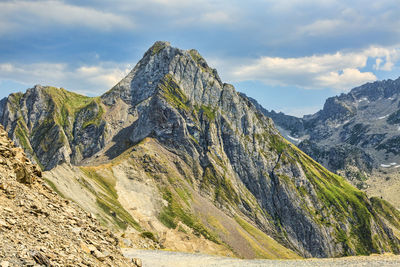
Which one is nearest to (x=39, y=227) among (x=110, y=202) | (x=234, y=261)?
(x=234, y=261)

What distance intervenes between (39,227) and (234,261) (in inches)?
1265

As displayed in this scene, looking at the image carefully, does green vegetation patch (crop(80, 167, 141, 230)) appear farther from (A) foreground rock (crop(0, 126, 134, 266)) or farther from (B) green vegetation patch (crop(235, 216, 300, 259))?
(A) foreground rock (crop(0, 126, 134, 266))

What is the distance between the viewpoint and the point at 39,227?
24422 mm

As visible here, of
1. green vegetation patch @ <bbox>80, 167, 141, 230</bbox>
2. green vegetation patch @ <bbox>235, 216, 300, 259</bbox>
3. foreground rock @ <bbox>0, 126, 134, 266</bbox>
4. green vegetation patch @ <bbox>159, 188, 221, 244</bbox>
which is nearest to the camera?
foreground rock @ <bbox>0, 126, 134, 266</bbox>

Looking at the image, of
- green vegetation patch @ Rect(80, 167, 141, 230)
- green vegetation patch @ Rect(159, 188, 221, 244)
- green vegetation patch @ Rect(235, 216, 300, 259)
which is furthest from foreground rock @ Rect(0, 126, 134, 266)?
green vegetation patch @ Rect(235, 216, 300, 259)

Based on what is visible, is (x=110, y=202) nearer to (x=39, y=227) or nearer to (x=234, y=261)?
(x=234, y=261)

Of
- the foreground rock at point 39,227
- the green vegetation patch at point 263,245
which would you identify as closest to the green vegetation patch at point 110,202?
the green vegetation patch at point 263,245

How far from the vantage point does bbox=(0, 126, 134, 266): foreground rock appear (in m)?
20.4

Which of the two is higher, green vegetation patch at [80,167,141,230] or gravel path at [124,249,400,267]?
gravel path at [124,249,400,267]

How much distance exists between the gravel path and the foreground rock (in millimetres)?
14869

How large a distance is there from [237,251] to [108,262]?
130927 millimetres

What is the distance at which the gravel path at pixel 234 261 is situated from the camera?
129ft

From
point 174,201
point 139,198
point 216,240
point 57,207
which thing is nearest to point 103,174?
point 139,198

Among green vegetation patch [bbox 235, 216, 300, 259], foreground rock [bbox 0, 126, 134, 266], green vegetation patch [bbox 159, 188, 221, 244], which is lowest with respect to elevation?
green vegetation patch [bbox 235, 216, 300, 259]
